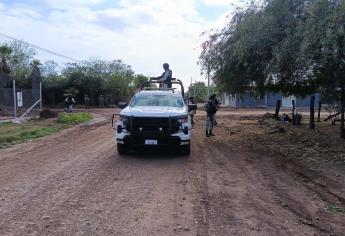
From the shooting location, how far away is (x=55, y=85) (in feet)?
184

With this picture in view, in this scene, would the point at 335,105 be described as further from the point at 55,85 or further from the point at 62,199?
the point at 55,85

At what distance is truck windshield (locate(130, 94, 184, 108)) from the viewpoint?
14953 mm

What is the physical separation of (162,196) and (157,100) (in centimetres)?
662

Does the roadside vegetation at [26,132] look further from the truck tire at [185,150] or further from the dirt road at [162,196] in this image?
the truck tire at [185,150]

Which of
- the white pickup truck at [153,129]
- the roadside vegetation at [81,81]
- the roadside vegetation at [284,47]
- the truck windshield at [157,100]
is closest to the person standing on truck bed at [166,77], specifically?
the roadside vegetation at [284,47]

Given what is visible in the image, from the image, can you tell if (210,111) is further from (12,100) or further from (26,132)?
(12,100)

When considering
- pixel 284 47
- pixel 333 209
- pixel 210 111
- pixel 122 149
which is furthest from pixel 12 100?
pixel 333 209

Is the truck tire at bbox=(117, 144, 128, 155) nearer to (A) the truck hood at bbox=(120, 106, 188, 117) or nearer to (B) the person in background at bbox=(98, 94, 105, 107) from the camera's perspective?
(A) the truck hood at bbox=(120, 106, 188, 117)

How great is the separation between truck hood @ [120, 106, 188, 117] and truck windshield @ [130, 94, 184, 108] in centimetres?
75

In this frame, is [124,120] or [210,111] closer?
[124,120]

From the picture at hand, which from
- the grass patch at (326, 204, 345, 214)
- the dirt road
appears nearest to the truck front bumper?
the dirt road

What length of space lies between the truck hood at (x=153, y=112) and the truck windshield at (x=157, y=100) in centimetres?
75

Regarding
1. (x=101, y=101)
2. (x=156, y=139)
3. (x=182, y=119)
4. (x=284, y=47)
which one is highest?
(x=284, y=47)

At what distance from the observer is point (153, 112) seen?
13414 mm
